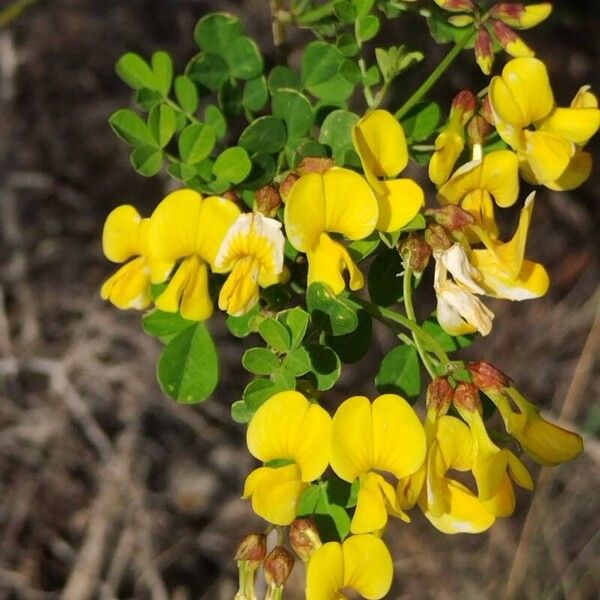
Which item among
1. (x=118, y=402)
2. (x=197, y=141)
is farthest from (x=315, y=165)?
(x=118, y=402)

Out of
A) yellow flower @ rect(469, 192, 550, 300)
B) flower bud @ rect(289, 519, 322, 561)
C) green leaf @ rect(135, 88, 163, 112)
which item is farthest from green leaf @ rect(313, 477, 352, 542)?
green leaf @ rect(135, 88, 163, 112)

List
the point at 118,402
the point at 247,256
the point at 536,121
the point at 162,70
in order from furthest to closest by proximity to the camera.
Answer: the point at 118,402
the point at 162,70
the point at 536,121
the point at 247,256

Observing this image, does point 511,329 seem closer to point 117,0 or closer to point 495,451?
point 117,0

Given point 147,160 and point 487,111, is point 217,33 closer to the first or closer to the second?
point 147,160

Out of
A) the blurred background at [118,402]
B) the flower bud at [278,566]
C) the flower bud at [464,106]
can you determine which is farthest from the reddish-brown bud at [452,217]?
the blurred background at [118,402]

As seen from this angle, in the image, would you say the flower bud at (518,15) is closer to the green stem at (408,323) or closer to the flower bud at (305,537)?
the green stem at (408,323)
